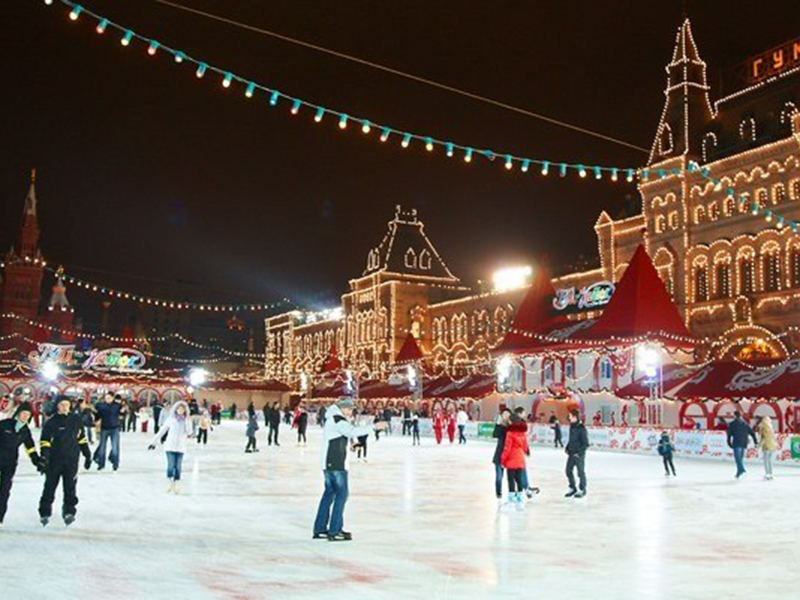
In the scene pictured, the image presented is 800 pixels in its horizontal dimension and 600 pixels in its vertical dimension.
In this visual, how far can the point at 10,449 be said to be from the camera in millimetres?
9141

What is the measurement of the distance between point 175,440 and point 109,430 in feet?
13.7

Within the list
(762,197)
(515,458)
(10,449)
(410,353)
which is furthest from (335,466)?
(410,353)

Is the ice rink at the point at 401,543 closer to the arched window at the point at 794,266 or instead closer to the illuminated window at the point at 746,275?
the arched window at the point at 794,266

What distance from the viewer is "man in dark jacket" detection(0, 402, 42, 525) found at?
912cm

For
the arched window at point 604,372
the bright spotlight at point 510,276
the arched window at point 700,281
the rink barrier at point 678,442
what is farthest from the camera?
the bright spotlight at point 510,276

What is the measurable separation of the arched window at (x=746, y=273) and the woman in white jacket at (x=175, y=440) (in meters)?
33.3

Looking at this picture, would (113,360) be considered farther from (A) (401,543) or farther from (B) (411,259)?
(A) (401,543)

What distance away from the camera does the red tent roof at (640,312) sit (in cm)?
3731

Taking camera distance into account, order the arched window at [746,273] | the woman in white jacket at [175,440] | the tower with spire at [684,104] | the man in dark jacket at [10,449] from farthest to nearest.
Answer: the tower with spire at [684,104], the arched window at [746,273], the woman in white jacket at [175,440], the man in dark jacket at [10,449]

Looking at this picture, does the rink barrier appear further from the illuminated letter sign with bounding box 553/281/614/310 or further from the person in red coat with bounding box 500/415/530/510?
the person in red coat with bounding box 500/415/530/510

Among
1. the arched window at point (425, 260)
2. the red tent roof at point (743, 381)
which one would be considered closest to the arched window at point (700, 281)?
the red tent roof at point (743, 381)

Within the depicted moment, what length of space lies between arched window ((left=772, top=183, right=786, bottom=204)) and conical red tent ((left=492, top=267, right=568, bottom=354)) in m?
11.2

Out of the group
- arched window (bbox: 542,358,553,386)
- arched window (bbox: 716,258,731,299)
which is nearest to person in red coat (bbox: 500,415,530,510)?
arched window (bbox: 542,358,553,386)

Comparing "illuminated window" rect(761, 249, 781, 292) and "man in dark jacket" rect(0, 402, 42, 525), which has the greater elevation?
"illuminated window" rect(761, 249, 781, 292)
